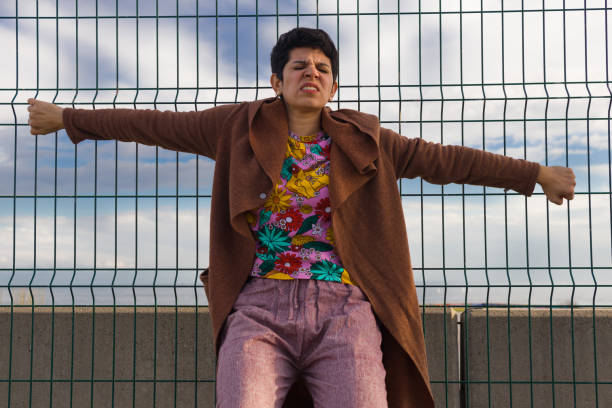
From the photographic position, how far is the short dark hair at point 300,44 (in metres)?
2.28

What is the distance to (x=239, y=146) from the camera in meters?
2.26

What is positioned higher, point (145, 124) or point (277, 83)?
point (277, 83)

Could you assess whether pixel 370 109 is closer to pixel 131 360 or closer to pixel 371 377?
pixel 371 377

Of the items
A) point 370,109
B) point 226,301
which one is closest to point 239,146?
point 226,301

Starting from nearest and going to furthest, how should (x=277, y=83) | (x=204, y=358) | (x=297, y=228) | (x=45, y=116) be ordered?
(x=297, y=228) < (x=277, y=83) < (x=45, y=116) < (x=204, y=358)

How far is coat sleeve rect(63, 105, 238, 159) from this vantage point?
2381 millimetres

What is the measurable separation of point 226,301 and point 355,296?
0.46 metres

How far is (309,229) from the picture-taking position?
6.99ft

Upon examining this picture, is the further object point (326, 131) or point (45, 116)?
point (45, 116)

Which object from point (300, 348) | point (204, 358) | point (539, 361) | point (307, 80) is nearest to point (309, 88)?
point (307, 80)

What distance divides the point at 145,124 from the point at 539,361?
258 cm

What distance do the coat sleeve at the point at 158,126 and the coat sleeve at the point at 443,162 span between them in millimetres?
678

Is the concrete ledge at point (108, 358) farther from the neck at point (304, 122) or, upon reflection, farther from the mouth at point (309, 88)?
the mouth at point (309, 88)

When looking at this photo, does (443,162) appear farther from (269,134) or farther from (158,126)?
(158,126)
